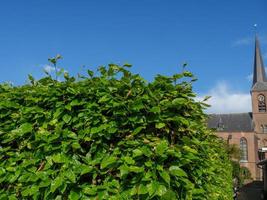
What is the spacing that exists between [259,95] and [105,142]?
6431 centimetres

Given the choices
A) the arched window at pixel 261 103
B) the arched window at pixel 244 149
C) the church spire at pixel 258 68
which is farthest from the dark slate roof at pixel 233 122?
the church spire at pixel 258 68

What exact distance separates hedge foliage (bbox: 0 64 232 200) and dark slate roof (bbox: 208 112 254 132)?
2198 inches

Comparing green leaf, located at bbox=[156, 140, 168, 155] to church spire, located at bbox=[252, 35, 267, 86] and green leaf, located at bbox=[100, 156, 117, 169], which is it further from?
church spire, located at bbox=[252, 35, 267, 86]

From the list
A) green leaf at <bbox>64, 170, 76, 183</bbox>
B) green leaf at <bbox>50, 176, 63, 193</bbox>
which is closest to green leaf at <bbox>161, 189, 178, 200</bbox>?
green leaf at <bbox>64, 170, 76, 183</bbox>

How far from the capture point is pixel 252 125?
58.0 metres

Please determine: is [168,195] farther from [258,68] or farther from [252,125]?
[258,68]

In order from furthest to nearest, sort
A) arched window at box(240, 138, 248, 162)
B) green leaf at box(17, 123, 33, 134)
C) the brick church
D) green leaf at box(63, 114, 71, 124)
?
1. arched window at box(240, 138, 248, 162)
2. the brick church
3. green leaf at box(17, 123, 33, 134)
4. green leaf at box(63, 114, 71, 124)

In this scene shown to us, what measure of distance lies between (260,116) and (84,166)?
6366cm

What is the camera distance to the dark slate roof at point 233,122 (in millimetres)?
57875

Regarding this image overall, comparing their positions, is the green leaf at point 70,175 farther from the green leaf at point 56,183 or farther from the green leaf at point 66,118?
the green leaf at point 66,118

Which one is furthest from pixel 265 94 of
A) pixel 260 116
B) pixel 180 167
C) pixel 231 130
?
pixel 180 167

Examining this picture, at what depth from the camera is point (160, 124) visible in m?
3.03

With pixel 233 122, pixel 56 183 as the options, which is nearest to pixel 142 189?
pixel 56 183

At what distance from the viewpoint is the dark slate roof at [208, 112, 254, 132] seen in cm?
5788
